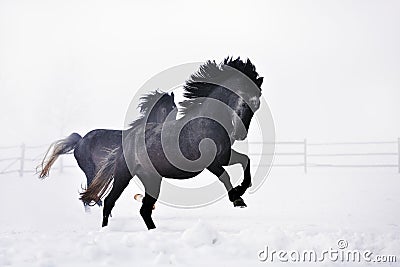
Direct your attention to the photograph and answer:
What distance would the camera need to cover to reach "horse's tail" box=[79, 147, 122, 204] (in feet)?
7.23

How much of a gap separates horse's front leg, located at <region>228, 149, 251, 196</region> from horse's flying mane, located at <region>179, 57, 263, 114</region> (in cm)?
32

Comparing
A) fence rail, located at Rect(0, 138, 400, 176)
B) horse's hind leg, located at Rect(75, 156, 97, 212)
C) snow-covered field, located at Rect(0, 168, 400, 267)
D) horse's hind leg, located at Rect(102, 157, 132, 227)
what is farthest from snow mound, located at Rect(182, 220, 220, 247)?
fence rail, located at Rect(0, 138, 400, 176)

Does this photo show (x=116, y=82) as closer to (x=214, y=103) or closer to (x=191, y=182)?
(x=191, y=182)

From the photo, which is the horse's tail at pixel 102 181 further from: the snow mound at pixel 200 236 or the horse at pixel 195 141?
the snow mound at pixel 200 236

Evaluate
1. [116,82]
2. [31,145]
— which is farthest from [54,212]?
[31,145]

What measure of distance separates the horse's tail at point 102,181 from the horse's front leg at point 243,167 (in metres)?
0.57

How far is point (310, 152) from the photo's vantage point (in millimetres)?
6672

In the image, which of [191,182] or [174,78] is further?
[191,182]

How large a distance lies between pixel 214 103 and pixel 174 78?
42 centimetres

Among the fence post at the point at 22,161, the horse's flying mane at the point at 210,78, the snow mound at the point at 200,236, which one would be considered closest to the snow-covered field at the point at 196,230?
the snow mound at the point at 200,236

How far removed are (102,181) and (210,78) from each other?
0.74 meters

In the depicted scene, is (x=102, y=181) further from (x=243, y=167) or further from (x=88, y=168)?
(x=243, y=167)

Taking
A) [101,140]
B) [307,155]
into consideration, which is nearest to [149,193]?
[101,140]

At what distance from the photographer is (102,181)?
221cm
